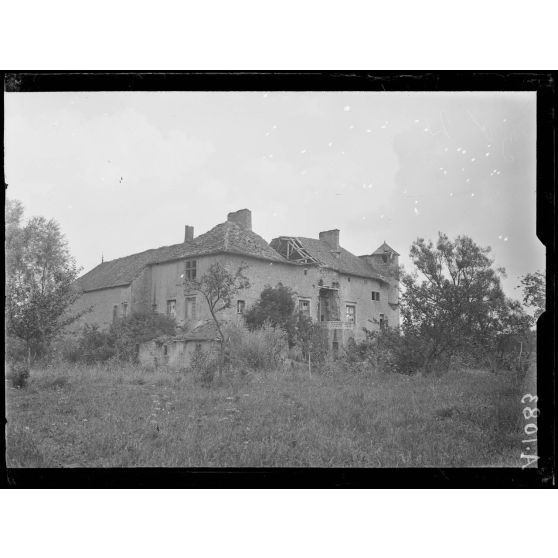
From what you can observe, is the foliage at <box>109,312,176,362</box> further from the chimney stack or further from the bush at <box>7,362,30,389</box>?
the chimney stack

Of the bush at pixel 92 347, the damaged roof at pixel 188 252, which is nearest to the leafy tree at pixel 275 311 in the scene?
the damaged roof at pixel 188 252

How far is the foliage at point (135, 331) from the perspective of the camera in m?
5.09

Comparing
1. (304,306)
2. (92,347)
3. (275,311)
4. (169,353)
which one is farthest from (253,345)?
(92,347)

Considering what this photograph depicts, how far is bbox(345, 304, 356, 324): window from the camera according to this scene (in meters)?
5.22

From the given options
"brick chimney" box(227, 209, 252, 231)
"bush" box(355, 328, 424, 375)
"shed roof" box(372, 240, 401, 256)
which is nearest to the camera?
"brick chimney" box(227, 209, 252, 231)

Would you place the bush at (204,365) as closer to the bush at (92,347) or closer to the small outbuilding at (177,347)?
the small outbuilding at (177,347)

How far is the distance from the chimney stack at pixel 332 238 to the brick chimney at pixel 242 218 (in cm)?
66

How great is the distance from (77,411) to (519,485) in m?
3.87

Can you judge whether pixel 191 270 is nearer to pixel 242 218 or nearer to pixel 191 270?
pixel 191 270

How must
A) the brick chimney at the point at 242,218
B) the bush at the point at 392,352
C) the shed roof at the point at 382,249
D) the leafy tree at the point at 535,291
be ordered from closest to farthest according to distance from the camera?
1. the leafy tree at the point at 535,291
2. the brick chimney at the point at 242,218
3. the shed roof at the point at 382,249
4. the bush at the point at 392,352

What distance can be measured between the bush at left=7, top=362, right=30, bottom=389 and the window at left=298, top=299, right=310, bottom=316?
247 centimetres

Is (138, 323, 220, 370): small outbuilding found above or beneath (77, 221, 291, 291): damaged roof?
beneath

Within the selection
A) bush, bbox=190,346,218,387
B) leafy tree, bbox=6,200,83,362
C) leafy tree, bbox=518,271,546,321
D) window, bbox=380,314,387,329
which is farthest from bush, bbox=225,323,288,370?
leafy tree, bbox=518,271,546,321

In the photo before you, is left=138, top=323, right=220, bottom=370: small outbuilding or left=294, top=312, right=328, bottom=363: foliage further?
left=294, top=312, right=328, bottom=363: foliage
